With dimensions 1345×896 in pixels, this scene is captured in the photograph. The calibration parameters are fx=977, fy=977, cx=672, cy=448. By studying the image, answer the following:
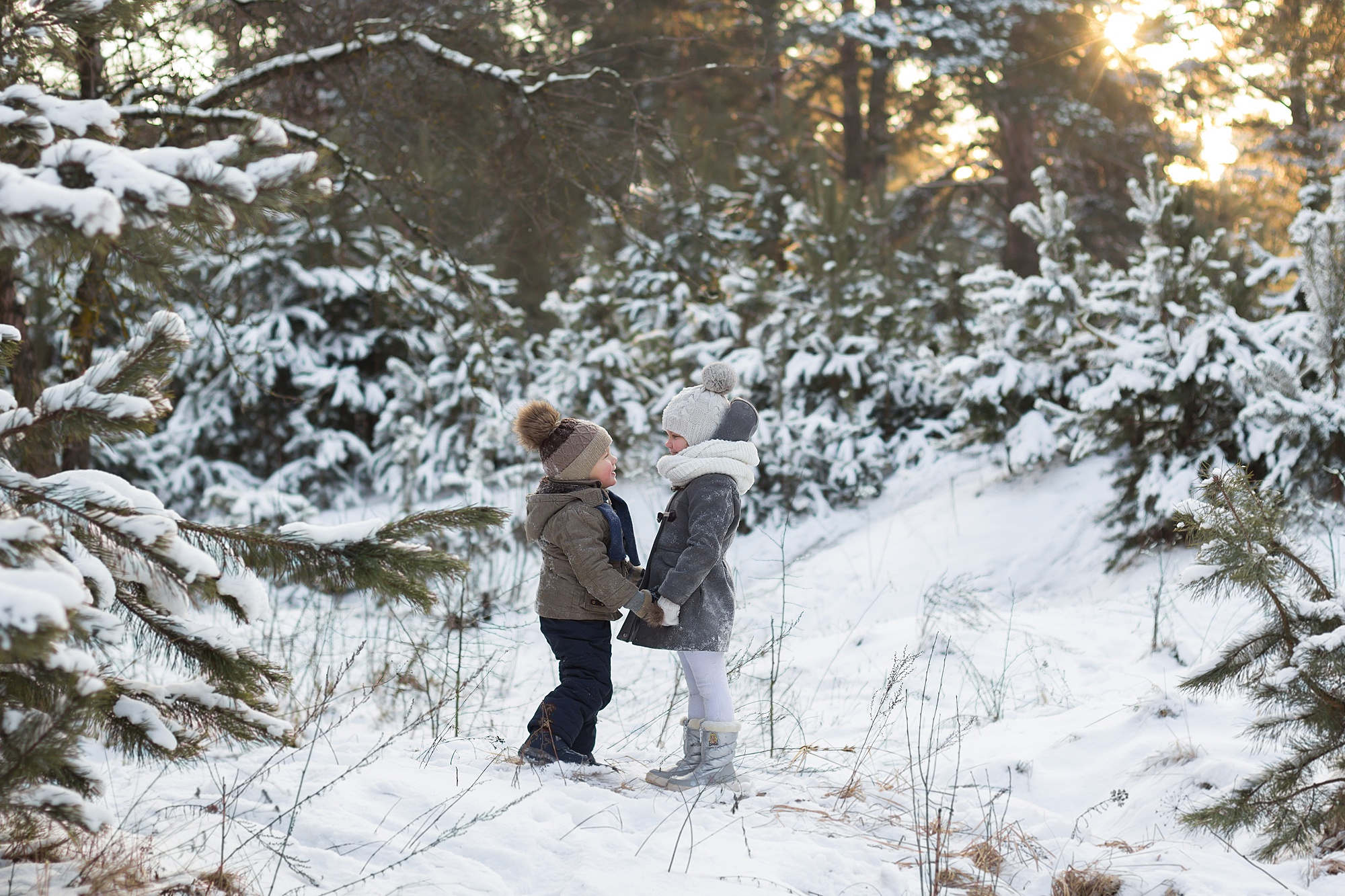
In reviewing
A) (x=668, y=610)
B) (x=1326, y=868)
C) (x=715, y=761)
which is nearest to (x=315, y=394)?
(x=668, y=610)

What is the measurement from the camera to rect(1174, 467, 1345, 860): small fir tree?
2.38 m

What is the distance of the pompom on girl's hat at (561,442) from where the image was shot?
11.0 ft

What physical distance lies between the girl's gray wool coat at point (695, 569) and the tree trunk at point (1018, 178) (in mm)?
10796

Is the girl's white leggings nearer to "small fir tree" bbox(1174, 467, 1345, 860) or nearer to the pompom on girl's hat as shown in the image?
the pompom on girl's hat

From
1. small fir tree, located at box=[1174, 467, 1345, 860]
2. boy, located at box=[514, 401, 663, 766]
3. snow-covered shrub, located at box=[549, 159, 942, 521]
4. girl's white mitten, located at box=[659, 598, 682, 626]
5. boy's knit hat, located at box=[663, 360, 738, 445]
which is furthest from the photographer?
snow-covered shrub, located at box=[549, 159, 942, 521]

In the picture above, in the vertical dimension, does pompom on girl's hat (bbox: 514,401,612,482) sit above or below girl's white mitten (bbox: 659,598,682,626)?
above

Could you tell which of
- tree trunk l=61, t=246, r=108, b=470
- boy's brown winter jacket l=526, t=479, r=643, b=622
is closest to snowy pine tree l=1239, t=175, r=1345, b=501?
boy's brown winter jacket l=526, t=479, r=643, b=622

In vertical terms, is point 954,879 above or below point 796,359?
below

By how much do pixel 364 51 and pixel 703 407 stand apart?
2620 millimetres

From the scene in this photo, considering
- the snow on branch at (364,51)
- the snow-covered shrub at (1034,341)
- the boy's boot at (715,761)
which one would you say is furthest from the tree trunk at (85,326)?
the snow-covered shrub at (1034,341)

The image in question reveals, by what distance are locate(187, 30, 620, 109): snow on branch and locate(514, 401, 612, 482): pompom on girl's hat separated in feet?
6.39

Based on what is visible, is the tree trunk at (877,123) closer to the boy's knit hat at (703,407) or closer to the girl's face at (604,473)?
the boy's knit hat at (703,407)

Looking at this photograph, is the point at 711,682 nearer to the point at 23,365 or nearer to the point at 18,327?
the point at 18,327

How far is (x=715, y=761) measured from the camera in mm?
3154
